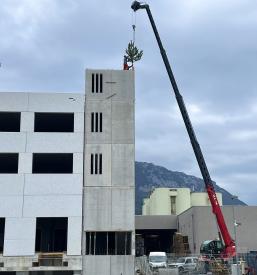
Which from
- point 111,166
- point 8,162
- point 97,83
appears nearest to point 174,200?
point 8,162

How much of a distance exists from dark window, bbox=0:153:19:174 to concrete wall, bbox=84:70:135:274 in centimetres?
876

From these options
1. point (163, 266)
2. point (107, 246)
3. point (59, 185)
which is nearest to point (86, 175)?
point (59, 185)

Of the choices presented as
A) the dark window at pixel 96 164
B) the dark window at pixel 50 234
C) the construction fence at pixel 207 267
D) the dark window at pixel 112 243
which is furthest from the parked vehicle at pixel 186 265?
the dark window at pixel 50 234

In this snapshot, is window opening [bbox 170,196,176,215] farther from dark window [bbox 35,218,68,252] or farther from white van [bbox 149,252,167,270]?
dark window [bbox 35,218,68,252]

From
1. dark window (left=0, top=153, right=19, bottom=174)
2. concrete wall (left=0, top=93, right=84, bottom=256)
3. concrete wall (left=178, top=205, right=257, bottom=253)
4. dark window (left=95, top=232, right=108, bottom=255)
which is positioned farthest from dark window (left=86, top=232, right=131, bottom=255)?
concrete wall (left=178, top=205, right=257, bottom=253)

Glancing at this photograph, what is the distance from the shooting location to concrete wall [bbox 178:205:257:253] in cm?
7519

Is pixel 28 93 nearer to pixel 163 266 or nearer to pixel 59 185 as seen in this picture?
pixel 59 185

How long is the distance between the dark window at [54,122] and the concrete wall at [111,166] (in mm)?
4154

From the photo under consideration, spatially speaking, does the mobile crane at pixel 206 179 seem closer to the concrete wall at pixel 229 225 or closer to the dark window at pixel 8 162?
the concrete wall at pixel 229 225

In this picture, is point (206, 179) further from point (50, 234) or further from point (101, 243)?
point (50, 234)

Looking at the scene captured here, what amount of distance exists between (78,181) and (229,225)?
30.6m

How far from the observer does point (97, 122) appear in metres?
56.2

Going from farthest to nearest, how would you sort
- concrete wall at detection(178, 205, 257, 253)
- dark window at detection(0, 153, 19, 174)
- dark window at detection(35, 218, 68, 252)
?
concrete wall at detection(178, 205, 257, 253) < dark window at detection(35, 218, 68, 252) < dark window at detection(0, 153, 19, 174)

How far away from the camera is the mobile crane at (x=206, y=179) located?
52156 millimetres
